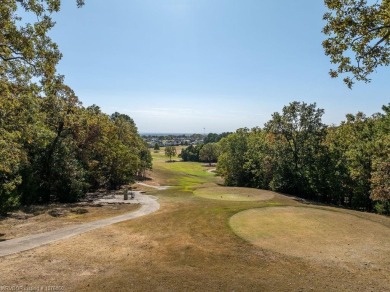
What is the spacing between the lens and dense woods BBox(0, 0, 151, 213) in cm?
1206

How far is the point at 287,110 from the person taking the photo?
Answer: 52.3 metres

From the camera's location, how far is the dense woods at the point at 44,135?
12062mm

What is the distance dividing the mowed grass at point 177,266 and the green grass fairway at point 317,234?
0.50m

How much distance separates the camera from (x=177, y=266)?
14844 mm

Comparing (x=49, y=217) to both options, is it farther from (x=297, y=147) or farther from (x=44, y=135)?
(x=297, y=147)

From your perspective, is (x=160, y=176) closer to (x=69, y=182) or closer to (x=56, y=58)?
(x=69, y=182)

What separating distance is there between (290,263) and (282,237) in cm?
430

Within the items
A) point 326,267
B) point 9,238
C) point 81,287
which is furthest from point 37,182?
point 326,267

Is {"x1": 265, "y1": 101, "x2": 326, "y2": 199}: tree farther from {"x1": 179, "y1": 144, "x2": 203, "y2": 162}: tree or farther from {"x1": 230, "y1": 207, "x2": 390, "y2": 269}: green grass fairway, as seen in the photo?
{"x1": 179, "y1": 144, "x2": 203, "y2": 162}: tree

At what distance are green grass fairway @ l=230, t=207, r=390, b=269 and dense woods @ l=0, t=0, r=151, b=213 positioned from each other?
1596cm

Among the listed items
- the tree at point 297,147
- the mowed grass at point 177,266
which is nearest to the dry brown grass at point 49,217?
the mowed grass at point 177,266

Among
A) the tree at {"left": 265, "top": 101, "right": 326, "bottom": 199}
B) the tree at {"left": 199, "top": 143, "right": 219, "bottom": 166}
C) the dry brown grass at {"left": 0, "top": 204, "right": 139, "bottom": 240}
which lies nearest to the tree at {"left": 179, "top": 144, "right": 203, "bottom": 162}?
the tree at {"left": 199, "top": 143, "right": 219, "bottom": 166}

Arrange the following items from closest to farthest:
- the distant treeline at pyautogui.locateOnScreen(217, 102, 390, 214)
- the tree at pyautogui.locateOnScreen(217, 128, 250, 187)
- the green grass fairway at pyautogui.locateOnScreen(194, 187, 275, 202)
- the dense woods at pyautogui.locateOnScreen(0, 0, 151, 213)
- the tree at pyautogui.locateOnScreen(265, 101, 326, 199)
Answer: the dense woods at pyautogui.locateOnScreen(0, 0, 151, 213), the green grass fairway at pyautogui.locateOnScreen(194, 187, 275, 202), the distant treeline at pyautogui.locateOnScreen(217, 102, 390, 214), the tree at pyautogui.locateOnScreen(265, 101, 326, 199), the tree at pyautogui.locateOnScreen(217, 128, 250, 187)

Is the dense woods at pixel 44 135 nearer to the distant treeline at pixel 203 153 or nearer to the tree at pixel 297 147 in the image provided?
the tree at pixel 297 147
